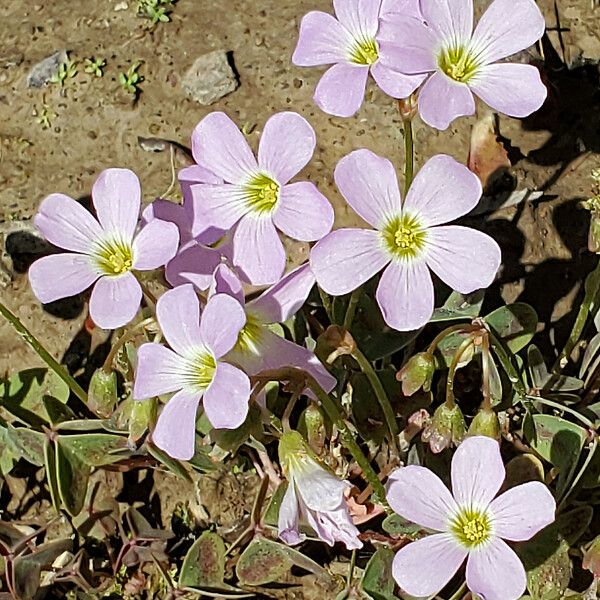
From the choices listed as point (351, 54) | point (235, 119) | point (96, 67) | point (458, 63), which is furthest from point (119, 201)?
point (96, 67)

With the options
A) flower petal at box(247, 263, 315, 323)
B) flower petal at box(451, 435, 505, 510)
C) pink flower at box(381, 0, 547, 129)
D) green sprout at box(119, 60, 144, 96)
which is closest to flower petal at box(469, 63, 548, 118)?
pink flower at box(381, 0, 547, 129)

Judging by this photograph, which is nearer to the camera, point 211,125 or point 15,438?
point 211,125

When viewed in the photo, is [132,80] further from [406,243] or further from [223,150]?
[406,243]

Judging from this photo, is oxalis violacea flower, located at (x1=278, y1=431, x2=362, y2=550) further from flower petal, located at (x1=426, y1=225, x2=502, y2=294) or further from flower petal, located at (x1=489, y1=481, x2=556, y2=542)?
flower petal, located at (x1=426, y1=225, x2=502, y2=294)

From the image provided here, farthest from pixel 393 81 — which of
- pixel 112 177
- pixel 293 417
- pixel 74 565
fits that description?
pixel 74 565

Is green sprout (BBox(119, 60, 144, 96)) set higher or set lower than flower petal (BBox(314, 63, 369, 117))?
lower

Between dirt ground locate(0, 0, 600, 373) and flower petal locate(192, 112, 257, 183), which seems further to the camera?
dirt ground locate(0, 0, 600, 373)

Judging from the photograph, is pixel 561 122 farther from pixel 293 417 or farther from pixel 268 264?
pixel 268 264
